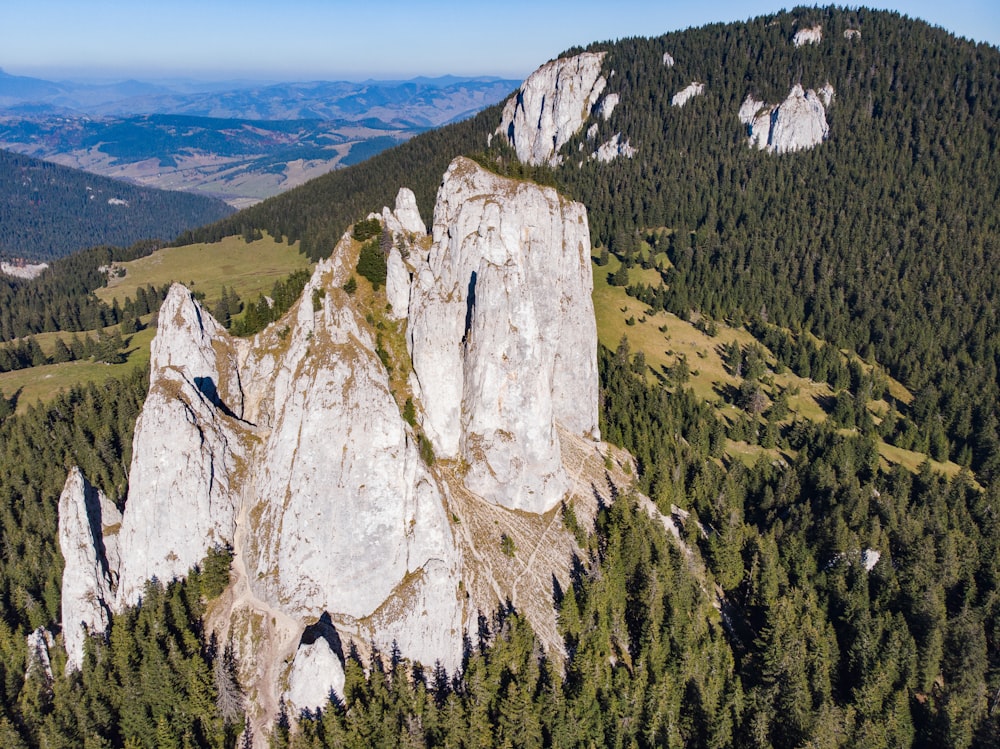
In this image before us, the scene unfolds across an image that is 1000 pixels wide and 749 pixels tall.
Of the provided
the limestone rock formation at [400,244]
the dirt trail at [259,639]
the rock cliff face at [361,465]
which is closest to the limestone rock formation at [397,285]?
the limestone rock formation at [400,244]

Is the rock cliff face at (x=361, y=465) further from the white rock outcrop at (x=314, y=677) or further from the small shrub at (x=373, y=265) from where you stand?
the small shrub at (x=373, y=265)

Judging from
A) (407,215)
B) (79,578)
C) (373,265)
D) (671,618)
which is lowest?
(671,618)

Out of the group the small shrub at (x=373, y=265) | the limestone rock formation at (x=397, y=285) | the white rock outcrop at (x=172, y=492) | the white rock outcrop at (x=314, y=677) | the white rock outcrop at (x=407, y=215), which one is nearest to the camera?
the white rock outcrop at (x=314, y=677)

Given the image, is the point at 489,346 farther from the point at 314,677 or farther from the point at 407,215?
the point at 314,677

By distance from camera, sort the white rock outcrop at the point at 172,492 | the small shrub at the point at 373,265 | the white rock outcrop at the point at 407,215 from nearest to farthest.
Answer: the white rock outcrop at the point at 172,492 < the small shrub at the point at 373,265 < the white rock outcrop at the point at 407,215

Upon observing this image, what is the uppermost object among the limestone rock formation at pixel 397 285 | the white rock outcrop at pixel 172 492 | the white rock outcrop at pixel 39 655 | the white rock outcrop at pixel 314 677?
the limestone rock formation at pixel 397 285

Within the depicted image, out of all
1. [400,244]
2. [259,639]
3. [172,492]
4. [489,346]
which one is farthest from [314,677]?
[400,244]
